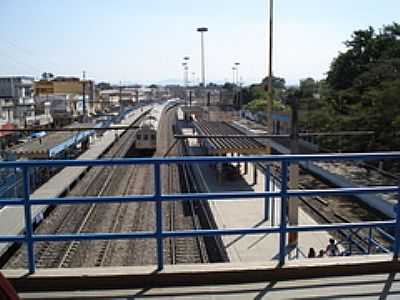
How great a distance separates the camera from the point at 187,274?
3912mm

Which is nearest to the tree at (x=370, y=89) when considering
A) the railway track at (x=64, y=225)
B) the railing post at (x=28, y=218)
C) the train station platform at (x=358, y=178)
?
the train station platform at (x=358, y=178)

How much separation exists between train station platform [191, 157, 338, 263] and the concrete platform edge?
3996 mm

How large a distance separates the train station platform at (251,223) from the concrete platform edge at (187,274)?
13.1 feet

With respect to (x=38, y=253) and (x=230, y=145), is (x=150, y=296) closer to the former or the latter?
(x=38, y=253)

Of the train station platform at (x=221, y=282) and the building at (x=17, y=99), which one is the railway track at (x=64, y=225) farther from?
the building at (x=17, y=99)

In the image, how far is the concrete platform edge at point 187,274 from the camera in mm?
3811

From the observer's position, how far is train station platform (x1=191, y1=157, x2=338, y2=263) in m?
12.4

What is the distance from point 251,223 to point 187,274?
484 inches

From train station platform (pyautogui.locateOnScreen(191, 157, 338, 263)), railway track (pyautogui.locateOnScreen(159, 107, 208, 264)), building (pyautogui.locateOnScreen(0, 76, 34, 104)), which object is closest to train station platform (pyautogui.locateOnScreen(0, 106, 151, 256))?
railway track (pyautogui.locateOnScreen(159, 107, 208, 264))

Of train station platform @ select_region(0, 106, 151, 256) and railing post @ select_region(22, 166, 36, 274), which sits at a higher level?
railing post @ select_region(22, 166, 36, 274)

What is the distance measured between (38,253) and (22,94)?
2266 inches

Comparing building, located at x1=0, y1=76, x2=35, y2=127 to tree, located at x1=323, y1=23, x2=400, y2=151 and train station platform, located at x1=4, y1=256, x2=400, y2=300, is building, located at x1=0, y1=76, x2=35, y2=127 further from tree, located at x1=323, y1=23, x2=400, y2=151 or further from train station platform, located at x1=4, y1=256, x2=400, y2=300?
train station platform, located at x1=4, y1=256, x2=400, y2=300

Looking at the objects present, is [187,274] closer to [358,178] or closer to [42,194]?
[42,194]

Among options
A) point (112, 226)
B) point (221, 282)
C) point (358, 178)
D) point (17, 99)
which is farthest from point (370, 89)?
point (17, 99)
